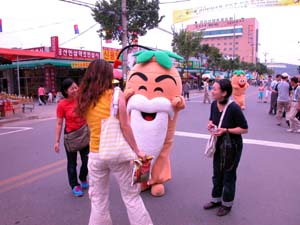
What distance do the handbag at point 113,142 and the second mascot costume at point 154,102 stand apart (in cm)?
115

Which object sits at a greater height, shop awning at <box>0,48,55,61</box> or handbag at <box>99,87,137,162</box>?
shop awning at <box>0,48,55,61</box>

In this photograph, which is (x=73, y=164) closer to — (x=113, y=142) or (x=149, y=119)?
(x=149, y=119)

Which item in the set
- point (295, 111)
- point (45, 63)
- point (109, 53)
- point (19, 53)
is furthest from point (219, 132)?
point (109, 53)

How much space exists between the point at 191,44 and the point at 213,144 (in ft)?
92.2

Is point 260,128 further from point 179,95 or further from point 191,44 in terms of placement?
point 191,44

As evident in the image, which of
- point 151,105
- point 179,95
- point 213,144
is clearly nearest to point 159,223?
point 213,144

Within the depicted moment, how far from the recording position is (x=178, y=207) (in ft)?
11.8

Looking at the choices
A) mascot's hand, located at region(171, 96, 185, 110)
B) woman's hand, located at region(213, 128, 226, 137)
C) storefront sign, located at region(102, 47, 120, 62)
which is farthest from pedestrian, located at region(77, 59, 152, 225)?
storefront sign, located at region(102, 47, 120, 62)

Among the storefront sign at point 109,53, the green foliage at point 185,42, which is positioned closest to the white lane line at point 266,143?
the storefront sign at point 109,53

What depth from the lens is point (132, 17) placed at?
20125mm

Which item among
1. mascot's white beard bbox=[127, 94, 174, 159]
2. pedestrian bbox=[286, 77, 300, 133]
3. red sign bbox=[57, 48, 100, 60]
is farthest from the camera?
red sign bbox=[57, 48, 100, 60]

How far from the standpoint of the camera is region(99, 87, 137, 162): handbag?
2.56 meters

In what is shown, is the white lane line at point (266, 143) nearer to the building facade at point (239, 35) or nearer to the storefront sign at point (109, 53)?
the storefront sign at point (109, 53)

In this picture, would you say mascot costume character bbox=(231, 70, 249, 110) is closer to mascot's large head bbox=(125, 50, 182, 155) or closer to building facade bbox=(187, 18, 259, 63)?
mascot's large head bbox=(125, 50, 182, 155)
